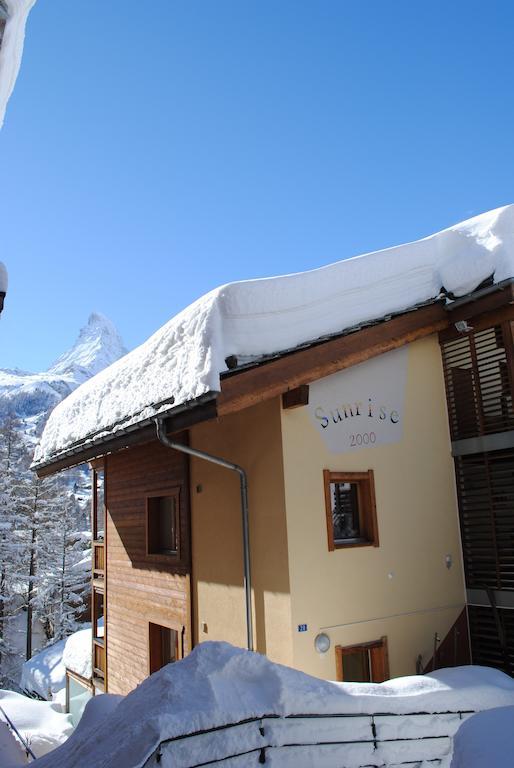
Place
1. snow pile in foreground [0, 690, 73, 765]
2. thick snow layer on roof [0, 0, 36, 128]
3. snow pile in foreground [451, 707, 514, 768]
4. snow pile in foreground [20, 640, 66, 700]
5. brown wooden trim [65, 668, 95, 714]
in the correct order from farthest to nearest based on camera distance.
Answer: snow pile in foreground [20, 640, 66, 700] < brown wooden trim [65, 668, 95, 714] < snow pile in foreground [0, 690, 73, 765] < thick snow layer on roof [0, 0, 36, 128] < snow pile in foreground [451, 707, 514, 768]

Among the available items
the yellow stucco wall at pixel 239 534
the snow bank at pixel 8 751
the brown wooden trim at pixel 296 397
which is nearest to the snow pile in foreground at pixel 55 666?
the yellow stucco wall at pixel 239 534

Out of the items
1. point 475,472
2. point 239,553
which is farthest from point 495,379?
point 239,553

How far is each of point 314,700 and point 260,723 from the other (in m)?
0.55

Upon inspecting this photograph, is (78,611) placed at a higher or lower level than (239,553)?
lower

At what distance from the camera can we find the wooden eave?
21.5 feet

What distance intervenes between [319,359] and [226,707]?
3.95 metres

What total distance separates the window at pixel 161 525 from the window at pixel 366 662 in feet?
12.2

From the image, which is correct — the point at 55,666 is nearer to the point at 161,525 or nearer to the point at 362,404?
the point at 161,525

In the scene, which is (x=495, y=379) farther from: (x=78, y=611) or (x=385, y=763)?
(x=78, y=611)

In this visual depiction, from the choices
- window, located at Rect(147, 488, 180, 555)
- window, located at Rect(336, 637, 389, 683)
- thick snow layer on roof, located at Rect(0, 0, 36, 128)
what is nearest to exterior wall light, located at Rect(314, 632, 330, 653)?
window, located at Rect(336, 637, 389, 683)

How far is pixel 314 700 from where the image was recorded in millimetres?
4996

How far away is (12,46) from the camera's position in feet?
7.73

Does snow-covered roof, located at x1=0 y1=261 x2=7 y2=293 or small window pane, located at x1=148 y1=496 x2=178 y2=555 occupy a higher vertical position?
snow-covered roof, located at x1=0 y1=261 x2=7 y2=293

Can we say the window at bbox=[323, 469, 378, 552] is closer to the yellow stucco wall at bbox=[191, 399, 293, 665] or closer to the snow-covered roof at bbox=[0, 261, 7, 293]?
the yellow stucco wall at bbox=[191, 399, 293, 665]
